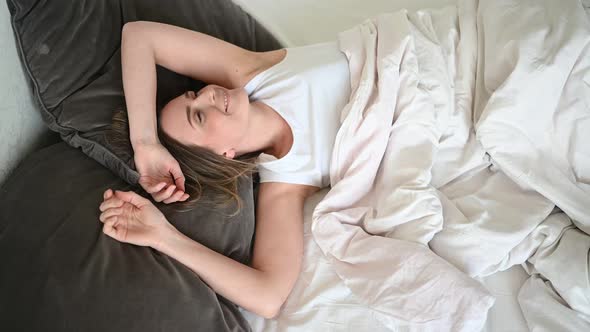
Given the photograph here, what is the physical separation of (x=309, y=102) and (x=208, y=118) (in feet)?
0.94

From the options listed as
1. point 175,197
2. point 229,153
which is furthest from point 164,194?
point 229,153

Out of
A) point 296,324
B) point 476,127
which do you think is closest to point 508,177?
point 476,127

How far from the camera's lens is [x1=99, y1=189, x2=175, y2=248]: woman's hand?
3.05ft

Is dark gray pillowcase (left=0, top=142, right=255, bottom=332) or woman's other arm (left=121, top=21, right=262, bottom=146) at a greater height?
woman's other arm (left=121, top=21, right=262, bottom=146)

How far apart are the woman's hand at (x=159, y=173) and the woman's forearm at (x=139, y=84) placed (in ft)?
0.09

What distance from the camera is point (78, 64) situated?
110 centimetres

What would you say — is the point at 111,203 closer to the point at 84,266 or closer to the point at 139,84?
the point at 84,266

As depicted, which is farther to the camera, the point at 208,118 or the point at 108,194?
the point at 208,118

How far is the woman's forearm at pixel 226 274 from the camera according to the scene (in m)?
0.96

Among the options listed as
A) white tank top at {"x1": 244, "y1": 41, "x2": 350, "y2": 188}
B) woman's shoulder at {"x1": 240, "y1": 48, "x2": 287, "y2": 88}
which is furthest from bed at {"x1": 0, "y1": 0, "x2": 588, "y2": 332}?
woman's shoulder at {"x1": 240, "y1": 48, "x2": 287, "y2": 88}

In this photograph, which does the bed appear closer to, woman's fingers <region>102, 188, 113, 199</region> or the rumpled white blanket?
the rumpled white blanket

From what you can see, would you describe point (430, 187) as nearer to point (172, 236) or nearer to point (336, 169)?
point (336, 169)

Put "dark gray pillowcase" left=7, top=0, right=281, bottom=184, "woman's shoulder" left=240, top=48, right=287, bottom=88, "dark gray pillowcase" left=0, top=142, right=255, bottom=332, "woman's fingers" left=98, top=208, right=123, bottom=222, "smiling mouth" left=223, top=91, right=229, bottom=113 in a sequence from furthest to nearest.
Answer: "woman's shoulder" left=240, top=48, right=287, bottom=88 → "smiling mouth" left=223, top=91, right=229, bottom=113 → "dark gray pillowcase" left=7, top=0, right=281, bottom=184 → "woman's fingers" left=98, top=208, right=123, bottom=222 → "dark gray pillowcase" left=0, top=142, right=255, bottom=332

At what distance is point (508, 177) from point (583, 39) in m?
0.34
